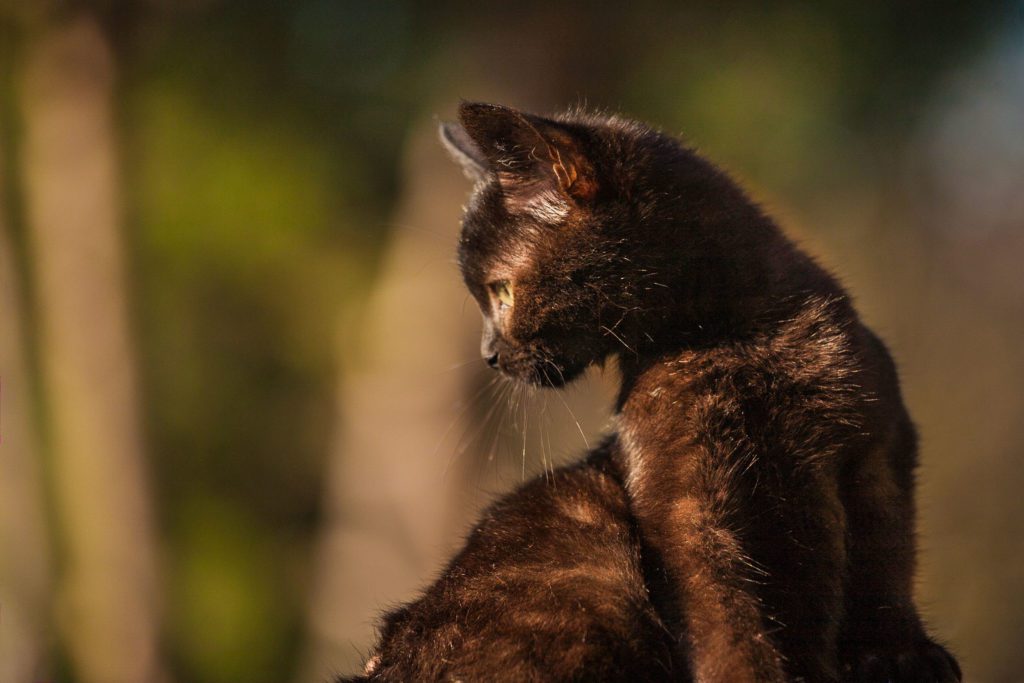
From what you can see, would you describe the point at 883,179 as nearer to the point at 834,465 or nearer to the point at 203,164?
the point at 203,164

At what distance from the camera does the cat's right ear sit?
304cm

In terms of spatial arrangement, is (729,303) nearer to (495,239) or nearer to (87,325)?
(495,239)

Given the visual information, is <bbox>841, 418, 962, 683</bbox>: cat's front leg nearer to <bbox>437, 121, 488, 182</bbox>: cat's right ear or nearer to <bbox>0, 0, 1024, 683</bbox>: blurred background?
<bbox>437, 121, 488, 182</bbox>: cat's right ear

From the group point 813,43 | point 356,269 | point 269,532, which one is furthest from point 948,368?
point 269,532

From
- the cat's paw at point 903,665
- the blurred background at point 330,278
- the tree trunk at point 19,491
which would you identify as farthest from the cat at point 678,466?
the tree trunk at point 19,491

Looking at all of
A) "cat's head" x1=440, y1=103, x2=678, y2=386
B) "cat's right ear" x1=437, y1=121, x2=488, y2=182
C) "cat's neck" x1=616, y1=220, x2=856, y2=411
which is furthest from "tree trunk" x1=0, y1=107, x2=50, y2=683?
"cat's neck" x1=616, y1=220, x2=856, y2=411

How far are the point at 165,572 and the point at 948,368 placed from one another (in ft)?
22.3

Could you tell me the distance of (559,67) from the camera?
727cm

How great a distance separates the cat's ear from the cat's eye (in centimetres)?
22

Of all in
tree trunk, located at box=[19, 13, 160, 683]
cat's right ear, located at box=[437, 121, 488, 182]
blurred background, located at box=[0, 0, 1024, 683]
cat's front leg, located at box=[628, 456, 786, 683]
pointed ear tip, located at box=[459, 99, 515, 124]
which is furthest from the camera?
tree trunk, located at box=[19, 13, 160, 683]

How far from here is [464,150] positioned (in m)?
3.13

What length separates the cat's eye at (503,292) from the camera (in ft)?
9.09

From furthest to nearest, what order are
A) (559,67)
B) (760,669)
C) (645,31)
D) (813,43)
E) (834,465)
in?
(813,43)
(645,31)
(559,67)
(834,465)
(760,669)

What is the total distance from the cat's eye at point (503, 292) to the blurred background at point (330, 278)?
3455mm
